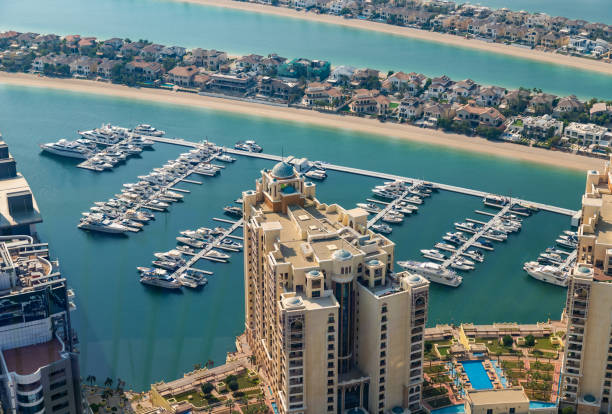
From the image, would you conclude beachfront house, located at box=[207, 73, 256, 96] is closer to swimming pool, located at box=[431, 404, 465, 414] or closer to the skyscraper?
swimming pool, located at box=[431, 404, 465, 414]

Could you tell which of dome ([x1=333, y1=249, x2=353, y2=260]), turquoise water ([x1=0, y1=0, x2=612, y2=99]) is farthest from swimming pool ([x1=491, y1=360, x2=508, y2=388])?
turquoise water ([x1=0, y1=0, x2=612, y2=99])

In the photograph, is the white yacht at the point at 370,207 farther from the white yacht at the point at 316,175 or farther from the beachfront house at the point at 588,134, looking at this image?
the beachfront house at the point at 588,134

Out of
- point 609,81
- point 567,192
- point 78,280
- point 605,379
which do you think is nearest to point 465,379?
point 605,379

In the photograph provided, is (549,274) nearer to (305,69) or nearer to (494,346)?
(494,346)

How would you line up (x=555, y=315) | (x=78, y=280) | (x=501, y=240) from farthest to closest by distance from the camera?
1. (x=501, y=240)
2. (x=78, y=280)
3. (x=555, y=315)

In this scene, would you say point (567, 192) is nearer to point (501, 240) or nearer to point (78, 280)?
point (501, 240)

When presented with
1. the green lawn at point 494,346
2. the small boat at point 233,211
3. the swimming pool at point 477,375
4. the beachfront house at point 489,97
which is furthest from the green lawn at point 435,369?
the beachfront house at point 489,97
